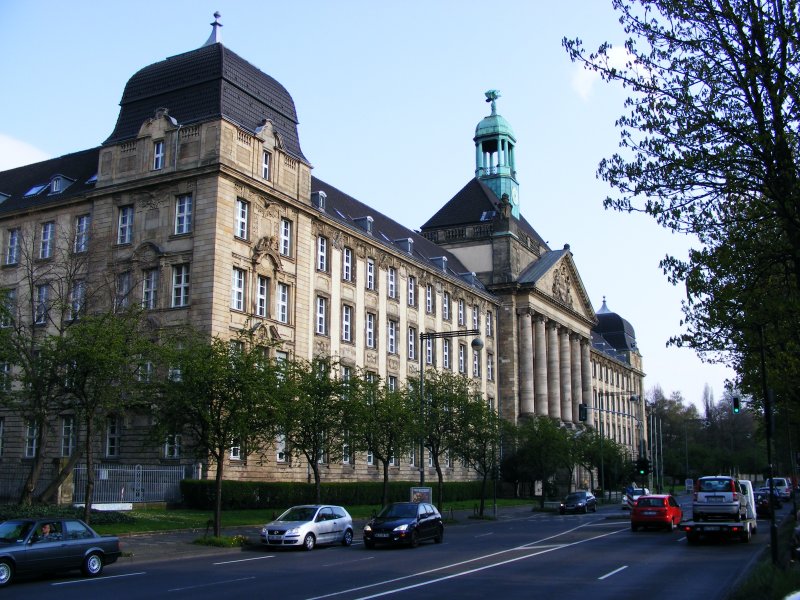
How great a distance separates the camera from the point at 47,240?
154ft

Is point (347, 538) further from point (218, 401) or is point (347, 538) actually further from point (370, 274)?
point (370, 274)

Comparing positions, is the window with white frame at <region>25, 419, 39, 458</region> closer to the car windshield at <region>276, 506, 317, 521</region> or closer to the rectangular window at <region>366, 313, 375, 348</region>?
the rectangular window at <region>366, 313, 375, 348</region>

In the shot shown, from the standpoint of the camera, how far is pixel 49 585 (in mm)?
17562

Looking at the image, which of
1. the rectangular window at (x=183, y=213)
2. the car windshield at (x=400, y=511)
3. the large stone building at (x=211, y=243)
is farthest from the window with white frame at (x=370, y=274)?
the car windshield at (x=400, y=511)

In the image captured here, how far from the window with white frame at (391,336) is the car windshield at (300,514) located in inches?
1159

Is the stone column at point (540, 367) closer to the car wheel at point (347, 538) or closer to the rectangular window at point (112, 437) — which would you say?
the rectangular window at point (112, 437)

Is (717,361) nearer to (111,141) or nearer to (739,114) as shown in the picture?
(739,114)

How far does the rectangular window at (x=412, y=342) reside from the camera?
6016 cm

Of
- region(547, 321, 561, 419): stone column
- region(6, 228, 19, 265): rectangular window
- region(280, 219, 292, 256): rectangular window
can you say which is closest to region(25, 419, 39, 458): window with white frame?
region(6, 228, 19, 265): rectangular window

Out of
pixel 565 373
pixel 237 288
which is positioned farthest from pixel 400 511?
pixel 565 373

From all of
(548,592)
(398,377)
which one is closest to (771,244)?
(548,592)

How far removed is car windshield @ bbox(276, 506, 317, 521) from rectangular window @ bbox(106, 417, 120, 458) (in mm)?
15917

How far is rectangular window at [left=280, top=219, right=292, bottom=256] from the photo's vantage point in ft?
149

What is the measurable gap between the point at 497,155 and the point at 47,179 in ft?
168
